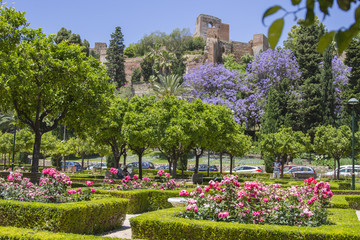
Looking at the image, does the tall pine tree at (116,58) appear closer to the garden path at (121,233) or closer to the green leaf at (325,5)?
the garden path at (121,233)

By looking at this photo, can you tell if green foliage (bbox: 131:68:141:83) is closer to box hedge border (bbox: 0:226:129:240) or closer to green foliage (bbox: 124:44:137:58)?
green foliage (bbox: 124:44:137:58)

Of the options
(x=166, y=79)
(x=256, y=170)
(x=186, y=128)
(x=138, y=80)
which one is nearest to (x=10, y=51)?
(x=186, y=128)

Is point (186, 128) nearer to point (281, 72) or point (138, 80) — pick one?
point (281, 72)

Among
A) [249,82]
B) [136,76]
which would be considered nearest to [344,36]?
[249,82]

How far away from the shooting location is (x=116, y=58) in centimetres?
6556

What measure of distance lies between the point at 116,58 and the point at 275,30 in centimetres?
6573

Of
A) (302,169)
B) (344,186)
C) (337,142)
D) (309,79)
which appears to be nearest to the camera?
(344,186)

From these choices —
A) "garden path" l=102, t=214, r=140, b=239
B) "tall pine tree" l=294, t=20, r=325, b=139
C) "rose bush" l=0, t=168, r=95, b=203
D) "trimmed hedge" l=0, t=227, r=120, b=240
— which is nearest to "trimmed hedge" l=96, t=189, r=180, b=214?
"garden path" l=102, t=214, r=140, b=239

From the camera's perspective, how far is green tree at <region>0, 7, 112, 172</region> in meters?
14.8

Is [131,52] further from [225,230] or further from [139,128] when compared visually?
[225,230]

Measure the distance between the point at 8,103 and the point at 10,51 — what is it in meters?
2.14

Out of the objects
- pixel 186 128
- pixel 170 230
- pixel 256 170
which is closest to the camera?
pixel 170 230

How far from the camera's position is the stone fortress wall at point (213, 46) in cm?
6638

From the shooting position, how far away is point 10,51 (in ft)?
50.1
